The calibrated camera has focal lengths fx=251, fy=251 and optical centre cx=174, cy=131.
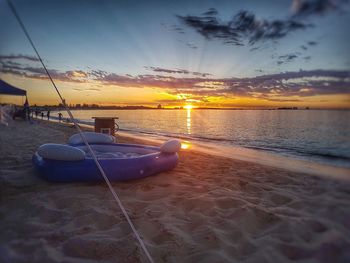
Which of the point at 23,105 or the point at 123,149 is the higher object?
the point at 23,105

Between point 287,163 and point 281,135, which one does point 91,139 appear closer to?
point 287,163

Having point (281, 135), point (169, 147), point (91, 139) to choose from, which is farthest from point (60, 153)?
point (281, 135)

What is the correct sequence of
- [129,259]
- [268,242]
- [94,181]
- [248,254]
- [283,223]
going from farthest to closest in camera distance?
Result: [94,181]
[283,223]
[268,242]
[248,254]
[129,259]

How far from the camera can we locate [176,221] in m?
3.42

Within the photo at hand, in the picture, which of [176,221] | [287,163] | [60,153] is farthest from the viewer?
[287,163]

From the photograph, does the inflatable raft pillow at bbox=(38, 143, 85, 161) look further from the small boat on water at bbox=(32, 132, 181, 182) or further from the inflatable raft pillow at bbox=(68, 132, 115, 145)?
the inflatable raft pillow at bbox=(68, 132, 115, 145)

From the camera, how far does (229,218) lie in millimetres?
3564

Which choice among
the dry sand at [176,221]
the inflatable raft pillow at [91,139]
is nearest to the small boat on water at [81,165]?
the dry sand at [176,221]

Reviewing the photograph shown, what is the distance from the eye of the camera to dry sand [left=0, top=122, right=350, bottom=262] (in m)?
2.66

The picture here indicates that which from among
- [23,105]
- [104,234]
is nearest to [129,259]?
[104,234]

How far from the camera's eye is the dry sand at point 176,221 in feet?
8.73

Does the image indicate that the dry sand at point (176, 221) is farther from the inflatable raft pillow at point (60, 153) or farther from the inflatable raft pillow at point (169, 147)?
the inflatable raft pillow at point (169, 147)

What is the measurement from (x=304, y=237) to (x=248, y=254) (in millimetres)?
869

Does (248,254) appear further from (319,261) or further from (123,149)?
Answer: (123,149)
